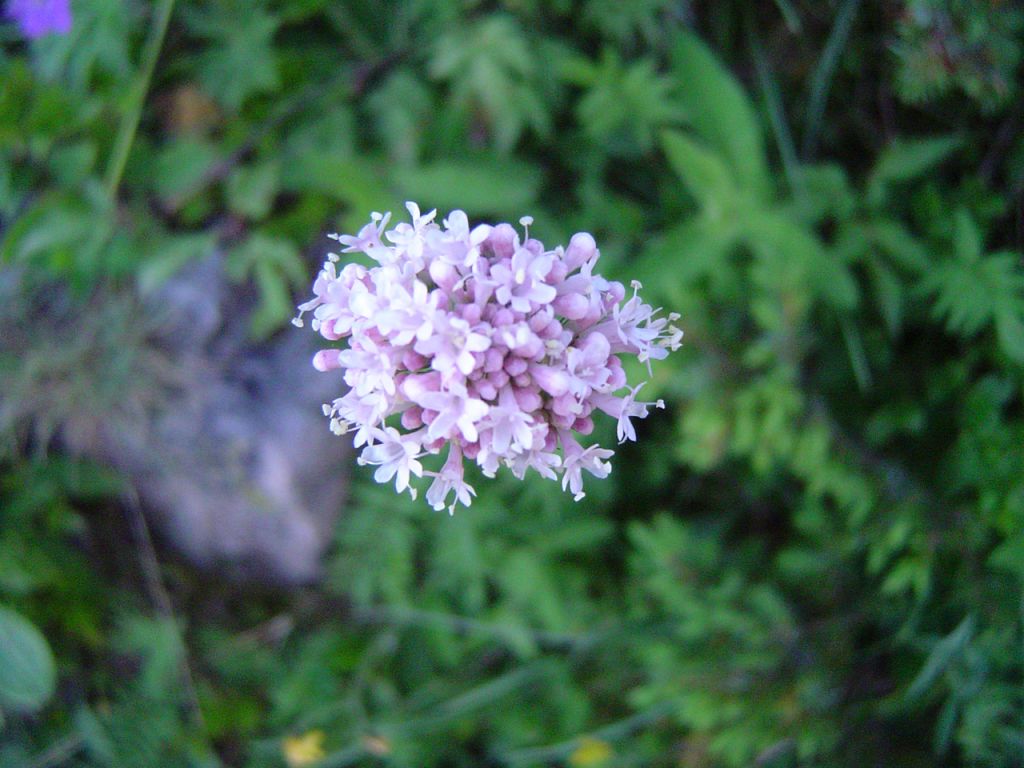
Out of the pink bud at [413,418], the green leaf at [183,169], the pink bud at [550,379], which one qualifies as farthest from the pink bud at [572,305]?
the green leaf at [183,169]

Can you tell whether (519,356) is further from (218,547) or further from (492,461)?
(218,547)

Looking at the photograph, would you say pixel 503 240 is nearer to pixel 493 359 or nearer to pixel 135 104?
pixel 493 359

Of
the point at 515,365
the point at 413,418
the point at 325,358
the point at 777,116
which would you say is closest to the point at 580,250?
the point at 515,365

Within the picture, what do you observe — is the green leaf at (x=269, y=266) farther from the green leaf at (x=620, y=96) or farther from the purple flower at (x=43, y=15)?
the green leaf at (x=620, y=96)

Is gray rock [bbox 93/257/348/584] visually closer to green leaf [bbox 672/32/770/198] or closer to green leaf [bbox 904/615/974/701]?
green leaf [bbox 672/32/770/198]

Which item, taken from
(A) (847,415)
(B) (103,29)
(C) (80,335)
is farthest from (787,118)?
(C) (80,335)
